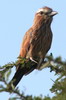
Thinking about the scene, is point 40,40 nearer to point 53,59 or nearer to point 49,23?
point 49,23

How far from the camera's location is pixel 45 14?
7855 millimetres

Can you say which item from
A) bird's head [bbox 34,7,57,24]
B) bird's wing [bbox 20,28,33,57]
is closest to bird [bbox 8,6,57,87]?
bird's wing [bbox 20,28,33,57]

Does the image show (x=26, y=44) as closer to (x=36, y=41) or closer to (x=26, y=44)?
(x=26, y=44)

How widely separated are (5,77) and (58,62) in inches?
32.6

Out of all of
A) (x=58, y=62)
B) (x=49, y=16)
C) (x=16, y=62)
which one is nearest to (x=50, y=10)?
(x=49, y=16)

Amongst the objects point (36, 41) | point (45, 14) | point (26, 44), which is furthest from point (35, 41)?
point (45, 14)

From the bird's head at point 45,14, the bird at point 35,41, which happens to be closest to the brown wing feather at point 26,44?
the bird at point 35,41

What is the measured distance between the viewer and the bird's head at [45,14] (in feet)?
25.2

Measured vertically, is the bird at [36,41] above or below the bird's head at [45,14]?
below

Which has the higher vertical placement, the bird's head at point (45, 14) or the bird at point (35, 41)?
the bird's head at point (45, 14)

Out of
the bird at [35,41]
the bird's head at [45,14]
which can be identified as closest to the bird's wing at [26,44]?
the bird at [35,41]

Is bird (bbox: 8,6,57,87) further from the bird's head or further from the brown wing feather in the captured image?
the bird's head

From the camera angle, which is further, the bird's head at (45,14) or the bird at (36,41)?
the bird's head at (45,14)

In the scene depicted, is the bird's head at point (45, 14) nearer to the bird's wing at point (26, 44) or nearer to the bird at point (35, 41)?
the bird at point (35, 41)
